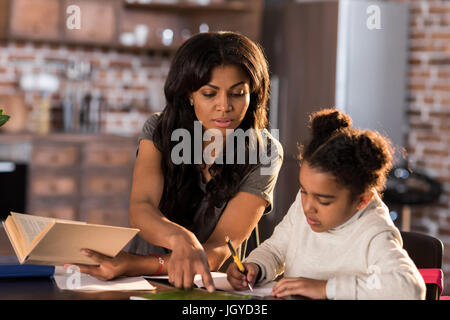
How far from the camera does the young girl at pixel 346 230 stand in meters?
1.17

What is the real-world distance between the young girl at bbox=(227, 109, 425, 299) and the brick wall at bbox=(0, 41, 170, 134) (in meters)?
3.72

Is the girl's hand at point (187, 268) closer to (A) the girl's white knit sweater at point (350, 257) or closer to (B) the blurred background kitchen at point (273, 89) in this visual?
(A) the girl's white knit sweater at point (350, 257)

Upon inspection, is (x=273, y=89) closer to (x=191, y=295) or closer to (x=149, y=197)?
(x=149, y=197)

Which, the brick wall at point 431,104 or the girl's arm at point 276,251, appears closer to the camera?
the girl's arm at point 276,251

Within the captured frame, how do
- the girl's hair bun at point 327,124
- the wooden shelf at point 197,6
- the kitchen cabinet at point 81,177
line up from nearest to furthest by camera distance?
the girl's hair bun at point 327,124
the kitchen cabinet at point 81,177
the wooden shelf at point 197,6

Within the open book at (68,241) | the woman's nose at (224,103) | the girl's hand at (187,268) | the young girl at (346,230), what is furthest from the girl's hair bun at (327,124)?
the open book at (68,241)

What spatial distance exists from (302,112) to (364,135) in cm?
335

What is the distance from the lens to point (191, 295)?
1227 millimetres

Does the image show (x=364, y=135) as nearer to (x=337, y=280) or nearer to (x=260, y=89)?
(x=337, y=280)

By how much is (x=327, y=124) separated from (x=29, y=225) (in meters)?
0.72

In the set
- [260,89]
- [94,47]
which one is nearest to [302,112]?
[94,47]

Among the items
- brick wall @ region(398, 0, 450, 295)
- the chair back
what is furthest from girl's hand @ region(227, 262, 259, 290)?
brick wall @ region(398, 0, 450, 295)

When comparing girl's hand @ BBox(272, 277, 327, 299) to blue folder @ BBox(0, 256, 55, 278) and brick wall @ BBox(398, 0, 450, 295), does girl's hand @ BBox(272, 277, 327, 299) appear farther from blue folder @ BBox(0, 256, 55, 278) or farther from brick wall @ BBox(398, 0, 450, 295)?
brick wall @ BBox(398, 0, 450, 295)

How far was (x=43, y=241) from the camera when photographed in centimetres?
121
